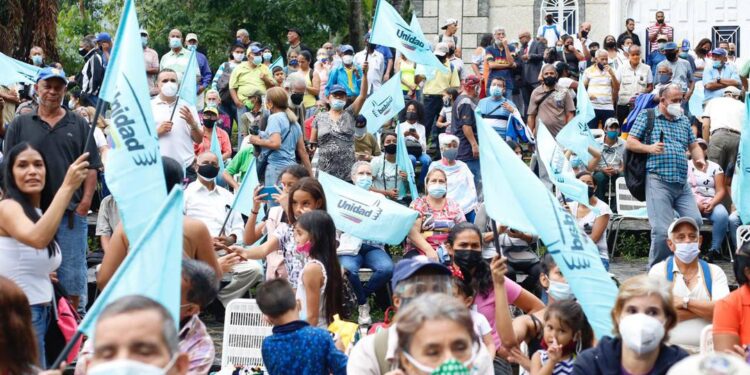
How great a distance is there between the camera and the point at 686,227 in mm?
9297

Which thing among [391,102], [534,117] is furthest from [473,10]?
[391,102]

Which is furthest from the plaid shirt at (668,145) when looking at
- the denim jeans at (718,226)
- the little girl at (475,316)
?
the little girl at (475,316)

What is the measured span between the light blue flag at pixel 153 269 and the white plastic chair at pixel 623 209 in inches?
392

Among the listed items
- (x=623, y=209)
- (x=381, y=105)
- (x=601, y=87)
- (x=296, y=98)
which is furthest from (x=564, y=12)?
(x=381, y=105)

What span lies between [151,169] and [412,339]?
8.19 ft

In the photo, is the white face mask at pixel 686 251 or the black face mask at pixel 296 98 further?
the black face mask at pixel 296 98

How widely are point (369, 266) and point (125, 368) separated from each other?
7.44 metres

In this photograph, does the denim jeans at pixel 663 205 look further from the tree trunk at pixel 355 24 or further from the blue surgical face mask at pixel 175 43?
the tree trunk at pixel 355 24

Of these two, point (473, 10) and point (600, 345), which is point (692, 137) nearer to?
point (600, 345)

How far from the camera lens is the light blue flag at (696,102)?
19.2 metres

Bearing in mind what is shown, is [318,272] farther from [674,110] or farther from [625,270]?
[625,270]

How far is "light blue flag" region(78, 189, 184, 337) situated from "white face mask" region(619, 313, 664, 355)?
1.84 m

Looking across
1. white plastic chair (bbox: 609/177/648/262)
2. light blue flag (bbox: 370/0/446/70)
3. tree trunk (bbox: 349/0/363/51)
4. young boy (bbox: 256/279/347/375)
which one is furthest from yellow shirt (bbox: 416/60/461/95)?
young boy (bbox: 256/279/347/375)

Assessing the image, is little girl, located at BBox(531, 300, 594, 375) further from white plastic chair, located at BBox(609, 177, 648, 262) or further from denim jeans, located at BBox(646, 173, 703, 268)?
white plastic chair, located at BBox(609, 177, 648, 262)
